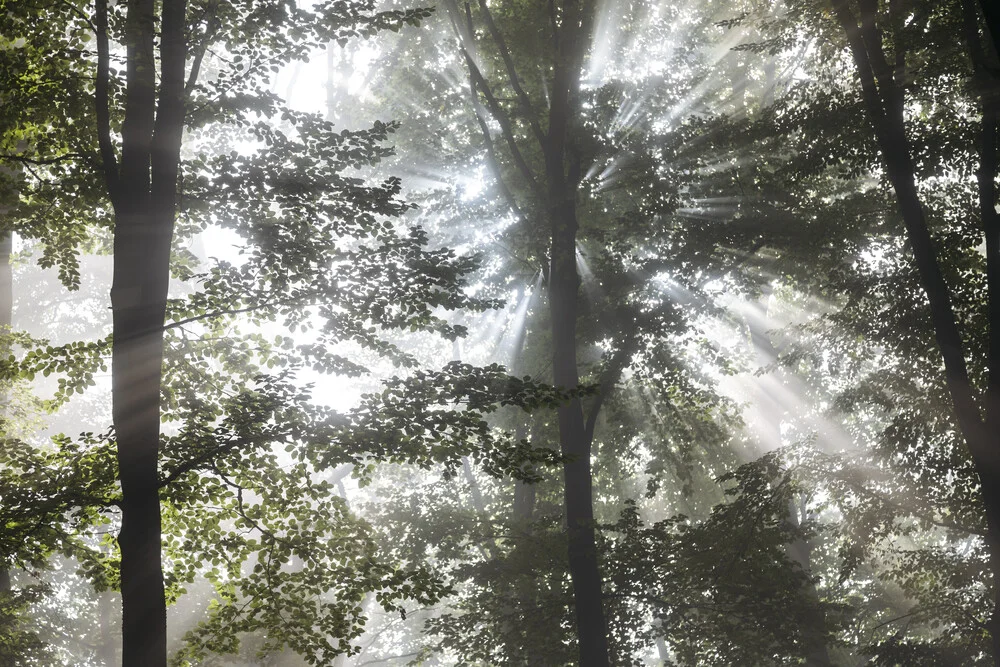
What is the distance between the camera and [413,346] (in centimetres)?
3069

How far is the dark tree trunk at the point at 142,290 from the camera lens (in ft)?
18.3

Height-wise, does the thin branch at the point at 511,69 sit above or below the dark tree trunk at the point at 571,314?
above

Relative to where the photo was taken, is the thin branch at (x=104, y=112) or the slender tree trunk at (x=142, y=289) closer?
the slender tree trunk at (x=142, y=289)

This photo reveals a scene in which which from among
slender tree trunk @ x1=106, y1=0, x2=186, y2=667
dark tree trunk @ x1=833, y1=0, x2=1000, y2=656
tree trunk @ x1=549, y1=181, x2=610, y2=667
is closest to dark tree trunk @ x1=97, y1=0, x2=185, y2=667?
slender tree trunk @ x1=106, y1=0, x2=186, y2=667

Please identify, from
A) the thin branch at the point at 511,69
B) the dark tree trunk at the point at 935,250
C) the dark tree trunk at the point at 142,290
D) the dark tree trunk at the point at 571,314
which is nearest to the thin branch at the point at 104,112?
the dark tree trunk at the point at 142,290

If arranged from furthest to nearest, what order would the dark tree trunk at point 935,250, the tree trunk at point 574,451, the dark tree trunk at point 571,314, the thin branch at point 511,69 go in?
the thin branch at point 511,69
the dark tree trunk at point 571,314
the tree trunk at point 574,451
the dark tree trunk at point 935,250

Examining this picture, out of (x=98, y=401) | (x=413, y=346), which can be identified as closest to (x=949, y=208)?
(x=413, y=346)

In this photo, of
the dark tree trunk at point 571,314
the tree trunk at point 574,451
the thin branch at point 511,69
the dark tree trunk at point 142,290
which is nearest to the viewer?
the dark tree trunk at point 142,290

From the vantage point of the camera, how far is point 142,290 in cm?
610

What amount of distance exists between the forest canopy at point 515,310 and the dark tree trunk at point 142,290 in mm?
28

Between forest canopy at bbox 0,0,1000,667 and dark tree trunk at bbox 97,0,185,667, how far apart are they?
0.03 metres

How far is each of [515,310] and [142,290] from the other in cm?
1075

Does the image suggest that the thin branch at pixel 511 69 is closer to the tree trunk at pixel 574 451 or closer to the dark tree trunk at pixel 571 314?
the dark tree trunk at pixel 571 314

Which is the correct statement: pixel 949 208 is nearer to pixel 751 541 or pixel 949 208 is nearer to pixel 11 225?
pixel 751 541
